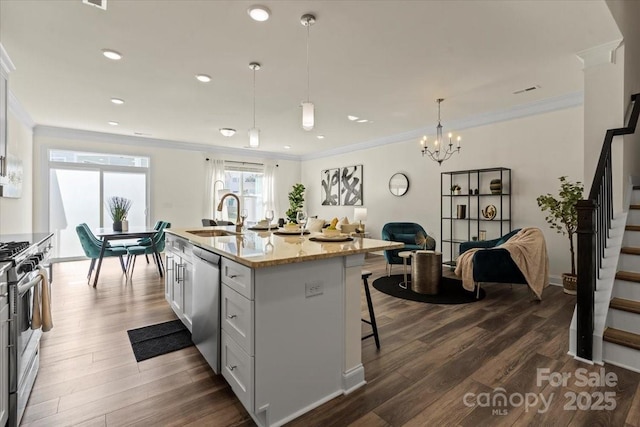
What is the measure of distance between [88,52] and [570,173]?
19.6 ft

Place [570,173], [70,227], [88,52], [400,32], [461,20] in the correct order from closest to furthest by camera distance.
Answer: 1. [461,20]
2. [400,32]
3. [88,52]
4. [570,173]
5. [70,227]

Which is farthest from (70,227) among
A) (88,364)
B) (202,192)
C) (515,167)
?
(515,167)

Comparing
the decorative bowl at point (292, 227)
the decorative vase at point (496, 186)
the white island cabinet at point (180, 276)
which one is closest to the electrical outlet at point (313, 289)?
the decorative bowl at point (292, 227)

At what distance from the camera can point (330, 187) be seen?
8.41 metres

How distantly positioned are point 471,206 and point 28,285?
5.66 metres

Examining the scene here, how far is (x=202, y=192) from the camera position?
307 inches

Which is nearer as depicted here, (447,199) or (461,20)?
(461,20)

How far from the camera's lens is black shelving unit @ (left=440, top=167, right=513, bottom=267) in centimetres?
490

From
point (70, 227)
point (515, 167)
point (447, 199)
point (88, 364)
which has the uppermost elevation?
point (515, 167)

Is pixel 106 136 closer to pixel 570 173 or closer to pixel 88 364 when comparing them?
pixel 88 364

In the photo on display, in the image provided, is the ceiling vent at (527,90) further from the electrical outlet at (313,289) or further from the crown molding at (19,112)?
the crown molding at (19,112)

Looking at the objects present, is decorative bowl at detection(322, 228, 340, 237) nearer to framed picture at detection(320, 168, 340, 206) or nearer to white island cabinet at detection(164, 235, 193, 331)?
white island cabinet at detection(164, 235, 193, 331)

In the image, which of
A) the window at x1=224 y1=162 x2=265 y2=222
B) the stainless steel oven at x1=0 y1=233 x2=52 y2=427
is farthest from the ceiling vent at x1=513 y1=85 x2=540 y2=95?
the window at x1=224 y1=162 x2=265 y2=222

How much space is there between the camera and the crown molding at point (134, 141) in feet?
19.7
